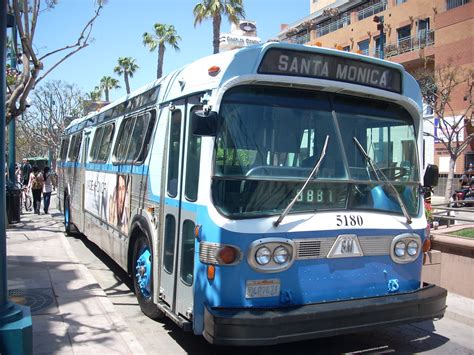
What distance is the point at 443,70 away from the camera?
30.2 metres

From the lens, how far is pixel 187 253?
14.9 feet

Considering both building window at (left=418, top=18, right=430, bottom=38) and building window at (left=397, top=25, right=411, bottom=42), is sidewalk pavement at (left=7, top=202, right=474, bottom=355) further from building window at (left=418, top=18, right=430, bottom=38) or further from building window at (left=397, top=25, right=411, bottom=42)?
building window at (left=397, top=25, right=411, bottom=42)

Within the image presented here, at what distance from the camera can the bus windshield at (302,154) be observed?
422 centimetres

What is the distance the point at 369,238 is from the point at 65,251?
745 centimetres

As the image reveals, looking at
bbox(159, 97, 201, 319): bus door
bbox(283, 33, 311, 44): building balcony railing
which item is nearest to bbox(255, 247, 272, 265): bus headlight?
bbox(159, 97, 201, 319): bus door

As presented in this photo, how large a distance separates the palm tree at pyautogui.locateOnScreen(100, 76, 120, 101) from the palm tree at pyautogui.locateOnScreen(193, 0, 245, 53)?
1224 inches

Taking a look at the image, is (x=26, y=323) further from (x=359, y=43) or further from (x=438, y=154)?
(x=359, y=43)

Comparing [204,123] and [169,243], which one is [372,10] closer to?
[169,243]

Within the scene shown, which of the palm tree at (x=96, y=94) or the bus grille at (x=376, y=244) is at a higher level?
the palm tree at (x=96, y=94)

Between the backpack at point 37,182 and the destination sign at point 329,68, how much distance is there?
1472cm

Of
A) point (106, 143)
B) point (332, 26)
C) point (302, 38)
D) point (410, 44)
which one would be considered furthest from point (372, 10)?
point (106, 143)

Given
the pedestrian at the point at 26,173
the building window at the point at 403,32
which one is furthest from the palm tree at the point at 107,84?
the building window at the point at 403,32

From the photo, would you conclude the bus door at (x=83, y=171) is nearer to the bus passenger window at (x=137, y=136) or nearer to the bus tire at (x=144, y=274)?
the bus passenger window at (x=137, y=136)

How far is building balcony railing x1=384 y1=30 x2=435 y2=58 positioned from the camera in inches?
1391
